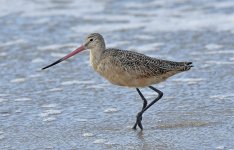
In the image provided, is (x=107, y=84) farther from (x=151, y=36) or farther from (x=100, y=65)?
(x=151, y=36)

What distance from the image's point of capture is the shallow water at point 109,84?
6066 millimetres

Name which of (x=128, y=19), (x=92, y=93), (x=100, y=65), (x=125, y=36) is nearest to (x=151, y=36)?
(x=125, y=36)

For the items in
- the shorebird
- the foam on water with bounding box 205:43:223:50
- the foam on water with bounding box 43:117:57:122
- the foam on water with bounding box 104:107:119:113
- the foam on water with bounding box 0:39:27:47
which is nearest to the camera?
the shorebird

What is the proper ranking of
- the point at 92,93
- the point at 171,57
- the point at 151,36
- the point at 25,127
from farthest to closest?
the point at 151,36 < the point at 171,57 < the point at 92,93 < the point at 25,127

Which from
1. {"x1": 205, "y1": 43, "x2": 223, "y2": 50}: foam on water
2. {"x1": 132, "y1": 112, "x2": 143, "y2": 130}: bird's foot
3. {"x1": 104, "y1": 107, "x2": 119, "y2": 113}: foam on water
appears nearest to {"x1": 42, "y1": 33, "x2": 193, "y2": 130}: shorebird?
{"x1": 132, "y1": 112, "x2": 143, "y2": 130}: bird's foot

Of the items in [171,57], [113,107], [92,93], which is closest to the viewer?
[113,107]

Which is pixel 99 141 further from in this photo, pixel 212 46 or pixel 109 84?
pixel 212 46

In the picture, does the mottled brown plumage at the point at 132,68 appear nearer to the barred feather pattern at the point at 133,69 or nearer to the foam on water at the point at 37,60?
the barred feather pattern at the point at 133,69

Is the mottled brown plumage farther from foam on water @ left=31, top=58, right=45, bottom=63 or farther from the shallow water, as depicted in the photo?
foam on water @ left=31, top=58, right=45, bottom=63

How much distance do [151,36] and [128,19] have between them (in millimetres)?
1053

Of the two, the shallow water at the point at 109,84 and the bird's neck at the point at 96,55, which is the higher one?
the bird's neck at the point at 96,55

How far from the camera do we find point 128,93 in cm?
736

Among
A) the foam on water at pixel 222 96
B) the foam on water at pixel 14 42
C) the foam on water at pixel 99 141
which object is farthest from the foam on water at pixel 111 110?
the foam on water at pixel 14 42

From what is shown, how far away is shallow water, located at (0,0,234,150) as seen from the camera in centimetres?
607
